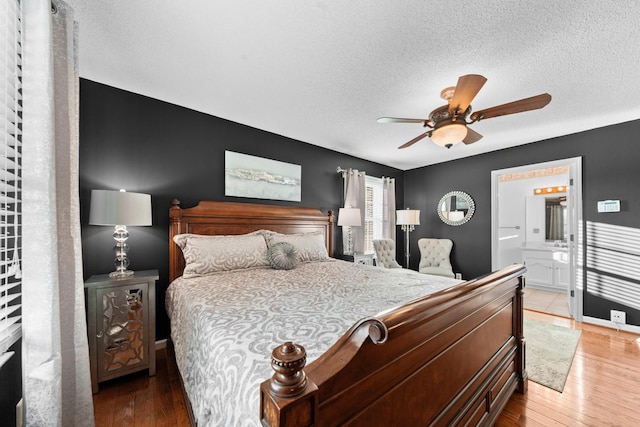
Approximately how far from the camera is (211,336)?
1.13m

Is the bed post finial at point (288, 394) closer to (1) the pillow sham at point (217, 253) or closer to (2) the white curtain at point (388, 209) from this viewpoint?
(1) the pillow sham at point (217, 253)

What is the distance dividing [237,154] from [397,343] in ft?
9.33

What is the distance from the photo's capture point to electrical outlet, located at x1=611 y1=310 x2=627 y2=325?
3.02 metres

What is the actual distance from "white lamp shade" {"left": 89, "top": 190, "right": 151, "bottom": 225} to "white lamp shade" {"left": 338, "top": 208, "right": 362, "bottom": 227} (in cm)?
264

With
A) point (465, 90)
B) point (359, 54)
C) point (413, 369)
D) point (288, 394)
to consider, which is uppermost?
point (359, 54)

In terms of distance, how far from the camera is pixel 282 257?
256 centimetres

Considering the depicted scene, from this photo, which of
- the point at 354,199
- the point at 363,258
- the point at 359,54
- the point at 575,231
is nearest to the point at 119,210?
the point at 359,54

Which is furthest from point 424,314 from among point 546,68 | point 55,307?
point 546,68

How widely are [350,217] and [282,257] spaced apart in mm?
1624

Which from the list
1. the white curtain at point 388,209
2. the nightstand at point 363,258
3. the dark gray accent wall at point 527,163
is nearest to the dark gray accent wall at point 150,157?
the nightstand at point 363,258

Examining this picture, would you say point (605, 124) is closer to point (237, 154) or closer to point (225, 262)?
point (237, 154)

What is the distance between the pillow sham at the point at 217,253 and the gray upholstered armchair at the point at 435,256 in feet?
10.6

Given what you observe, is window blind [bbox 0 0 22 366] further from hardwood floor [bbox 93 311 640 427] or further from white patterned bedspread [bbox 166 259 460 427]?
hardwood floor [bbox 93 311 640 427]

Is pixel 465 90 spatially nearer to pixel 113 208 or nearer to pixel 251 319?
pixel 251 319
